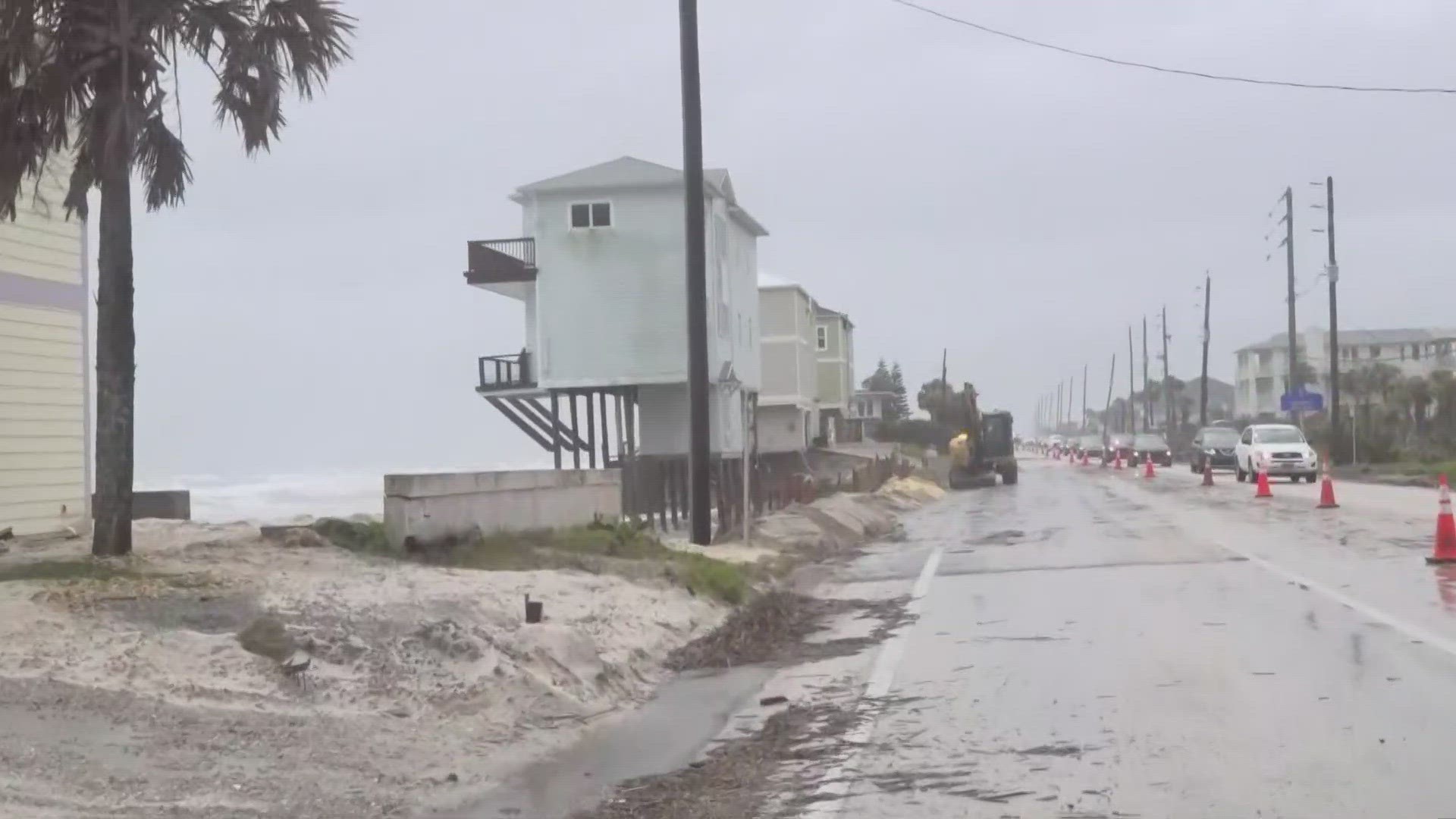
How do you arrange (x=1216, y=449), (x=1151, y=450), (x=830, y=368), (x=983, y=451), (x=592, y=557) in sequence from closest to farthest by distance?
(x=592, y=557) < (x=983, y=451) < (x=1216, y=449) < (x=1151, y=450) < (x=830, y=368)

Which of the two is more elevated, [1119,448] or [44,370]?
[44,370]

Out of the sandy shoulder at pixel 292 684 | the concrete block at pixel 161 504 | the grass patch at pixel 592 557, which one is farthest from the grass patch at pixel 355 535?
the concrete block at pixel 161 504

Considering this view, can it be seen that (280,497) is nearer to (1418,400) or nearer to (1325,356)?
(1418,400)

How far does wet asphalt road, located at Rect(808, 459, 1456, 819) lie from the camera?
25.2 feet

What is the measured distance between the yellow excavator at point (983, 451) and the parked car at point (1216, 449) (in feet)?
22.4

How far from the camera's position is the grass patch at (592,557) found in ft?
53.2

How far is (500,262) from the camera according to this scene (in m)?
46.3

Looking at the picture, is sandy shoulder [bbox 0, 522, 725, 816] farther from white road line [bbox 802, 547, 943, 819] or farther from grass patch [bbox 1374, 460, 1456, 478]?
grass patch [bbox 1374, 460, 1456, 478]

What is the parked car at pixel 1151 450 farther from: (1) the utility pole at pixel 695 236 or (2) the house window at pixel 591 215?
(1) the utility pole at pixel 695 236

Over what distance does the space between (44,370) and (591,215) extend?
82.2ft

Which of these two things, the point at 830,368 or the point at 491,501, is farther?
the point at 830,368

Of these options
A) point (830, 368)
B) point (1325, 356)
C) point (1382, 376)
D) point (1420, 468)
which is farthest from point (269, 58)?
point (1325, 356)

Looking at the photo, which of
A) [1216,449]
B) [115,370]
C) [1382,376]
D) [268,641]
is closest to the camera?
[268,641]

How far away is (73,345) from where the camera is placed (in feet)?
71.7
